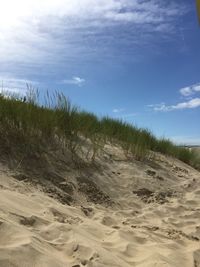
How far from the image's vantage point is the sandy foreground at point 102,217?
321 centimetres

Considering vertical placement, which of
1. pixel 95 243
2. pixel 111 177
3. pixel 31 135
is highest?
pixel 31 135

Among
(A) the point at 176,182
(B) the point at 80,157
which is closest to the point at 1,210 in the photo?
(B) the point at 80,157

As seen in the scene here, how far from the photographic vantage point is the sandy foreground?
3.21 meters

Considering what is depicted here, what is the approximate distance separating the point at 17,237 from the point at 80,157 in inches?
159

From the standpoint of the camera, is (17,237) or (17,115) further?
(17,115)

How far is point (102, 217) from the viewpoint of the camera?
5.01 meters

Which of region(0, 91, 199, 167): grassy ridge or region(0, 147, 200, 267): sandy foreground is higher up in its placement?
region(0, 91, 199, 167): grassy ridge

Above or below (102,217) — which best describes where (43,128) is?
above

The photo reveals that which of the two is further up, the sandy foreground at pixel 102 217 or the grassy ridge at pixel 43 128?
the grassy ridge at pixel 43 128

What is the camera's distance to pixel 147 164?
28.0ft

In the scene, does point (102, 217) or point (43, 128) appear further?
point (43, 128)

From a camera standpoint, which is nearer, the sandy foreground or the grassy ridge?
the sandy foreground

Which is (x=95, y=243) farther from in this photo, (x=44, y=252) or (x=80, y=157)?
(x=80, y=157)

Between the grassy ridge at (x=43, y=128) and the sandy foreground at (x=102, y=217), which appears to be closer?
the sandy foreground at (x=102, y=217)
